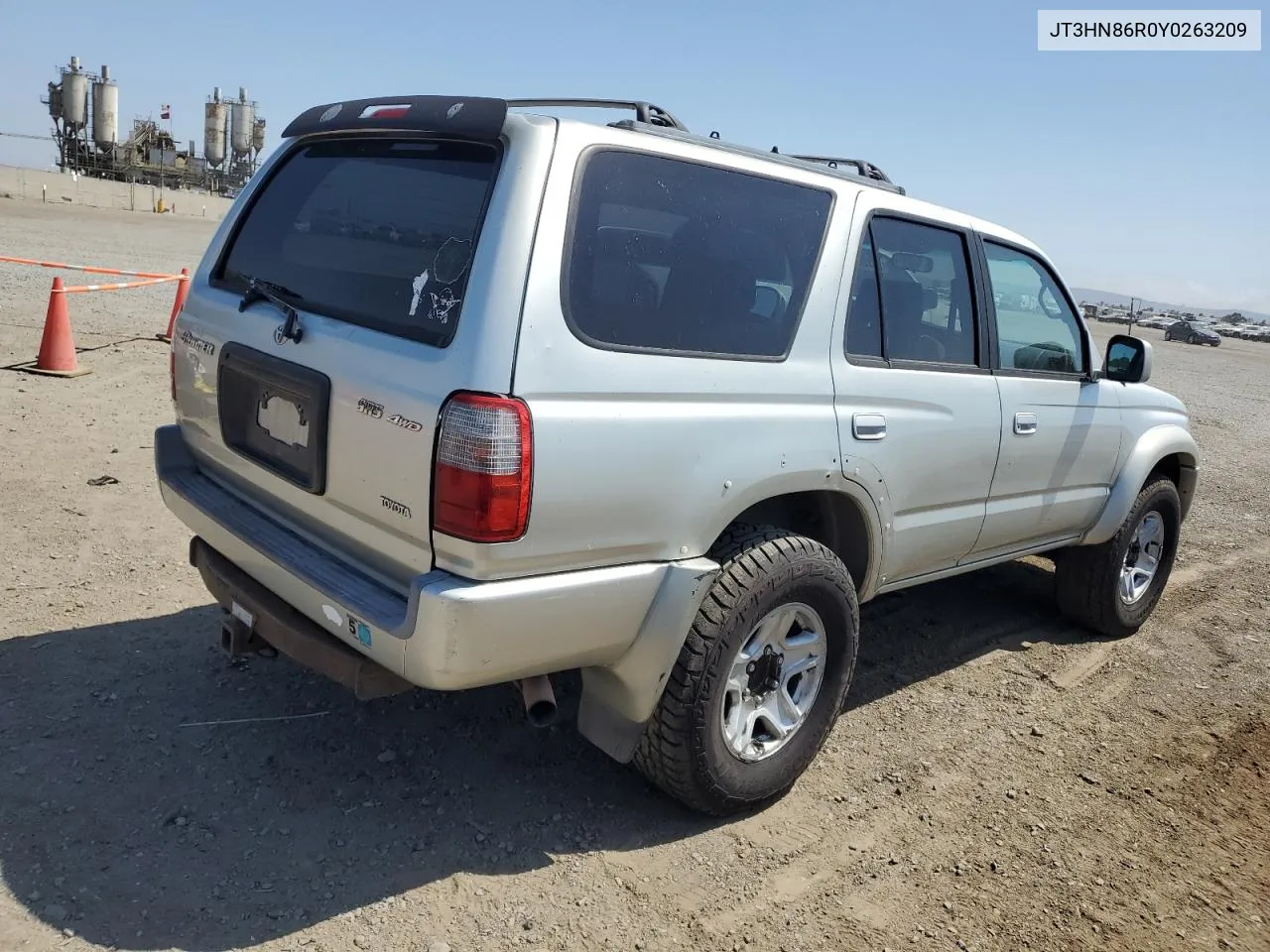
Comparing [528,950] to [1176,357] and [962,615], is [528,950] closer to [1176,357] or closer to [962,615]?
[962,615]

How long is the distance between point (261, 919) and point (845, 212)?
2.80 meters

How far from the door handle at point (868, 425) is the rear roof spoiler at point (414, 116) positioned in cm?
150

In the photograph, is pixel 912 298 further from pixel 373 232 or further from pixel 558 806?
pixel 558 806

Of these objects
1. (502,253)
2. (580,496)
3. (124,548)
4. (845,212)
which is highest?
(845,212)

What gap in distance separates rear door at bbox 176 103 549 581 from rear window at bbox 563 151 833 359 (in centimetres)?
23

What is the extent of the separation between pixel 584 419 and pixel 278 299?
1.13 m

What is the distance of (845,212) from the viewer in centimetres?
344

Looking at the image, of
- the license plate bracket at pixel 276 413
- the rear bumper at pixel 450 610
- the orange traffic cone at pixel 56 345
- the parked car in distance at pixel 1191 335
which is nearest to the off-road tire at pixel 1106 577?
the rear bumper at pixel 450 610

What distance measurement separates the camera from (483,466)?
2.40m

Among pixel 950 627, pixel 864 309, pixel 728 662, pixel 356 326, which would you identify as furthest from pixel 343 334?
pixel 950 627

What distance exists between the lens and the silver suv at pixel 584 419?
2.51 m

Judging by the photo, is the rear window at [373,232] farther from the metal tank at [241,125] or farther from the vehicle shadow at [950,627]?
the metal tank at [241,125]

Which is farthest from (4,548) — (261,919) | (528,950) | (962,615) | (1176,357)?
(1176,357)

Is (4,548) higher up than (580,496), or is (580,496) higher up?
(580,496)
